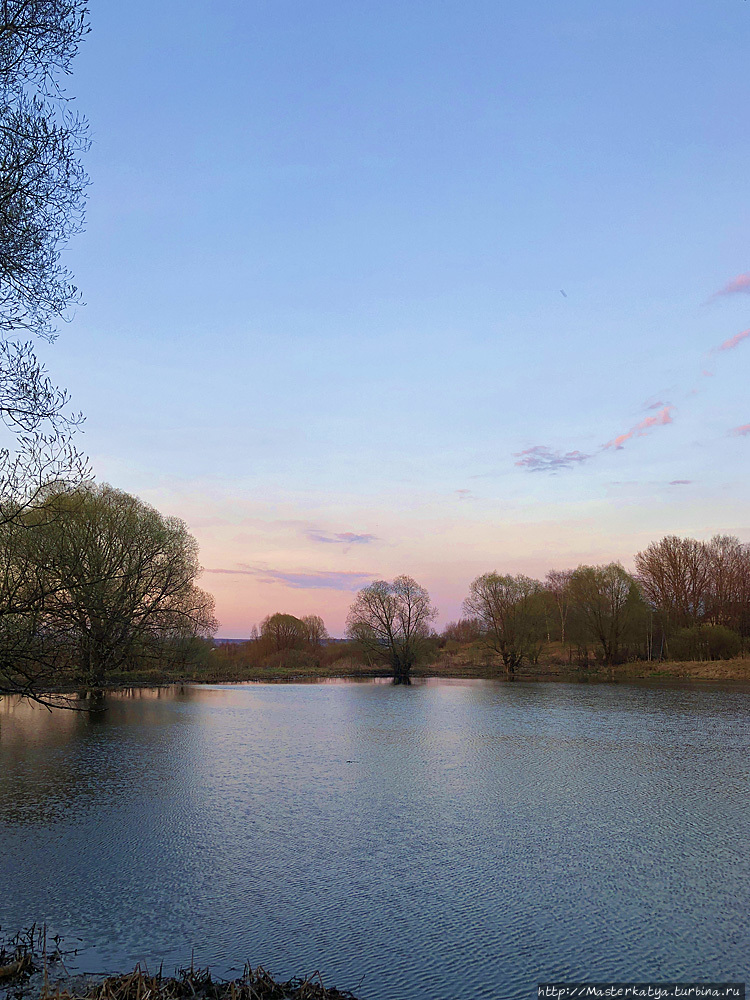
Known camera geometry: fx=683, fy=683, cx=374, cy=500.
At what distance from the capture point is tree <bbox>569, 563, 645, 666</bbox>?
45594 mm

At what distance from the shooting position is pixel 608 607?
4588 cm

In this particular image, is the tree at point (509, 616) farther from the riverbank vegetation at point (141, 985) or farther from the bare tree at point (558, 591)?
the riverbank vegetation at point (141, 985)

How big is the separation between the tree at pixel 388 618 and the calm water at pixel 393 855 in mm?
35436

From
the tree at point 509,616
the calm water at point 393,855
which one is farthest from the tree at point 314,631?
the calm water at point 393,855

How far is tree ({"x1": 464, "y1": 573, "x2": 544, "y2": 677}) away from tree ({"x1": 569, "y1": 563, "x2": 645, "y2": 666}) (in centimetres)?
330

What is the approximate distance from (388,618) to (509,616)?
32.4 ft

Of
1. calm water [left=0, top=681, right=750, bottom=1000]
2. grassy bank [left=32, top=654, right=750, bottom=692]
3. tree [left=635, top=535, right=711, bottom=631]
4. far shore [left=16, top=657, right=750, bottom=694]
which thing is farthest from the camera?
tree [left=635, top=535, right=711, bottom=631]

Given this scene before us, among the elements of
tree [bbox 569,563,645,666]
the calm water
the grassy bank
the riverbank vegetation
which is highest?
tree [bbox 569,563,645,666]

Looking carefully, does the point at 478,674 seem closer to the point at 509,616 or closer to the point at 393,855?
the point at 509,616

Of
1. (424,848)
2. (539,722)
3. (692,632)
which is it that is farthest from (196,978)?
(692,632)

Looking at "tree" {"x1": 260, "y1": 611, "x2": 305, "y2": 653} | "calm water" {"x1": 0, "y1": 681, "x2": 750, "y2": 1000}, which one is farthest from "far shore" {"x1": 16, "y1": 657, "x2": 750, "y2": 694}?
"calm water" {"x1": 0, "y1": 681, "x2": 750, "y2": 1000}

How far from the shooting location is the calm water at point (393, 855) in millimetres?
5473

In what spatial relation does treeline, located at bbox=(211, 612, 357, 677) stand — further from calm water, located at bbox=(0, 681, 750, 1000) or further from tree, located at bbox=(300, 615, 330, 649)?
calm water, located at bbox=(0, 681, 750, 1000)

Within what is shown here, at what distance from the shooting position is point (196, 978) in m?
4.66
